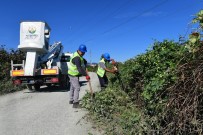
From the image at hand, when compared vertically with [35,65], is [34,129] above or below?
below

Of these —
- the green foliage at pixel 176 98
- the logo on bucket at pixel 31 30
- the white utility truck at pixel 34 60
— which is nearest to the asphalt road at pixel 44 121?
the green foliage at pixel 176 98

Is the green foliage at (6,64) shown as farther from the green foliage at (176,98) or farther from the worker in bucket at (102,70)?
the green foliage at (176,98)

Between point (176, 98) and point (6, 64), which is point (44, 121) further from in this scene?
→ point (6, 64)

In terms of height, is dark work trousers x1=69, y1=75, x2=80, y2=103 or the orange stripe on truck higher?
the orange stripe on truck

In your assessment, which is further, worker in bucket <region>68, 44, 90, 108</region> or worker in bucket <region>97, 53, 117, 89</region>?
worker in bucket <region>97, 53, 117, 89</region>

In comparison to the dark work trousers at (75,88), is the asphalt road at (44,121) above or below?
below

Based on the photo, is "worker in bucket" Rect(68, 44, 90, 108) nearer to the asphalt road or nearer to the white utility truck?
the asphalt road

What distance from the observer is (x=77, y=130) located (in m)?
6.90

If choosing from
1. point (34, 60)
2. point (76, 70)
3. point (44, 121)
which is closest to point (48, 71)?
point (34, 60)

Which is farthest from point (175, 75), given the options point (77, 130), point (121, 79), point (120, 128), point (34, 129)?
point (121, 79)

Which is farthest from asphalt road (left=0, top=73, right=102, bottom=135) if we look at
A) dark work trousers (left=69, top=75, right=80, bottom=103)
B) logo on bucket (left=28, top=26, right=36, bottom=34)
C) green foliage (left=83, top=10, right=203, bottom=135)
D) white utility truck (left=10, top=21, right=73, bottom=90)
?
logo on bucket (left=28, top=26, right=36, bottom=34)

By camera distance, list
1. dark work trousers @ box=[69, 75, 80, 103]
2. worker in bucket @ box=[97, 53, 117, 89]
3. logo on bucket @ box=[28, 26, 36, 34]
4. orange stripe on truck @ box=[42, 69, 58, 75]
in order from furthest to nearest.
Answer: logo on bucket @ box=[28, 26, 36, 34], orange stripe on truck @ box=[42, 69, 58, 75], worker in bucket @ box=[97, 53, 117, 89], dark work trousers @ box=[69, 75, 80, 103]

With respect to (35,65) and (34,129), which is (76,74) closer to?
(34,129)

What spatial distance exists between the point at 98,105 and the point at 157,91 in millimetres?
3927
